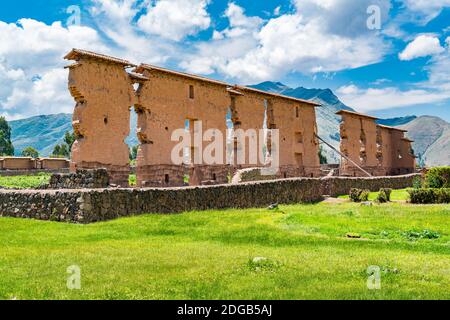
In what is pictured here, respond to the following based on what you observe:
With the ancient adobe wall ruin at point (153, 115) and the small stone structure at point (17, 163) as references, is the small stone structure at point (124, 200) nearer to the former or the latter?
the ancient adobe wall ruin at point (153, 115)

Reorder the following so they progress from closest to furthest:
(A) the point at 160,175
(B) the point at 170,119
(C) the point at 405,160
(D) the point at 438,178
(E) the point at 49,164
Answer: (A) the point at 160,175
(D) the point at 438,178
(B) the point at 170,119
(E) the point at 49,164
(C) the point at 405,160

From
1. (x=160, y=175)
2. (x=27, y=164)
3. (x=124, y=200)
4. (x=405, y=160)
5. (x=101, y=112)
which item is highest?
(x=101, y=112)

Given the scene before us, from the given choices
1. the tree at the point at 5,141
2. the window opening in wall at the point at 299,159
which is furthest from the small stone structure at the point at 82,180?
the tree at the point at 5,141

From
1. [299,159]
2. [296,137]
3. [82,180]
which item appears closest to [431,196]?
[82,180]

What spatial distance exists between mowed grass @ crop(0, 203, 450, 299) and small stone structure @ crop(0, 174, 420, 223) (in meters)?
0.94

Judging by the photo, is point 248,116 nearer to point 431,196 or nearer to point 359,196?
point 359,196

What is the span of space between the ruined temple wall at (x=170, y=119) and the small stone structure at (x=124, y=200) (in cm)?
771

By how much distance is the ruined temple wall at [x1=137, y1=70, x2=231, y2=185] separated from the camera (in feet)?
95.0

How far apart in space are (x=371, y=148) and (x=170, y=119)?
30.2 m

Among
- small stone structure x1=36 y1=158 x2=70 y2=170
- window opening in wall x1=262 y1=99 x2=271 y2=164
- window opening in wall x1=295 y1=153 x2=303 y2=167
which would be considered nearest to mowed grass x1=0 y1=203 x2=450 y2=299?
window opening in wall x1=262 y1=99 x2=271 y2=164

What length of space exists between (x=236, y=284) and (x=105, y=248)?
491cm

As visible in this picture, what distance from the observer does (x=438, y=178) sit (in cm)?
3041

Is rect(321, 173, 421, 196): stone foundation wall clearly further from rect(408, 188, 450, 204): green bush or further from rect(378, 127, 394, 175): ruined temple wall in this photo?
rect(378, 127, 394, 175): ruined temple wall
